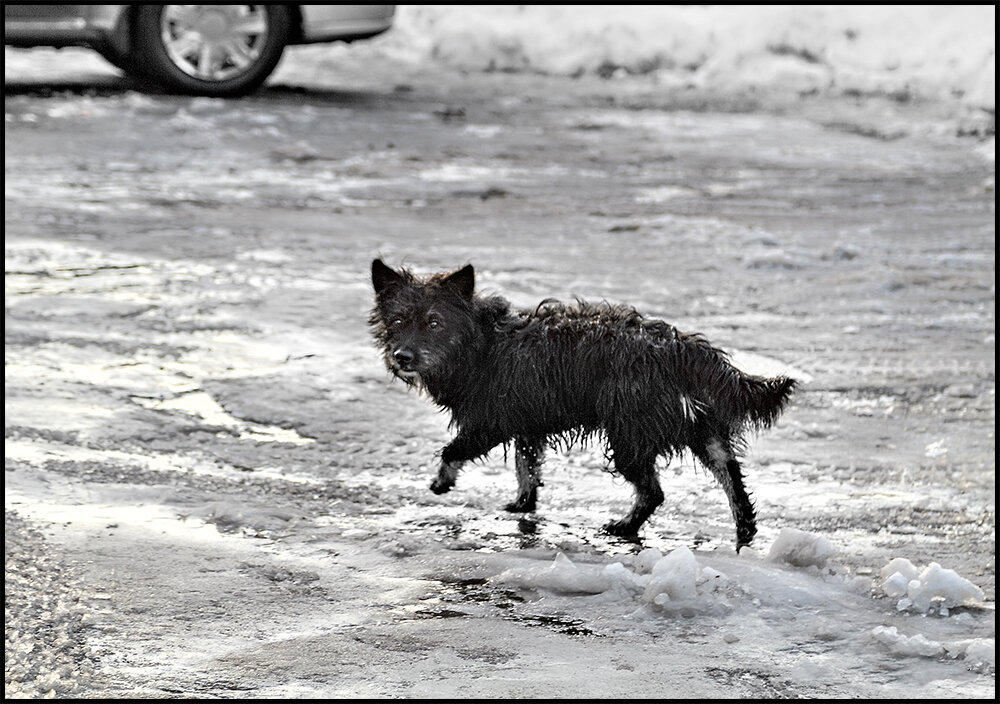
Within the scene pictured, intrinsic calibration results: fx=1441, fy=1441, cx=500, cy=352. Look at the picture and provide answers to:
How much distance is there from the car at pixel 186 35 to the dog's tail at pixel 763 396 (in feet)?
30.6

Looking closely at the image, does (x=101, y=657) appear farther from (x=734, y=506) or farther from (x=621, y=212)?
(x=621, y=212)

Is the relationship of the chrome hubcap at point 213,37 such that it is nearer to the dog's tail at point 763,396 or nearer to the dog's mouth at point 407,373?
the dog's mouth at point 407,373

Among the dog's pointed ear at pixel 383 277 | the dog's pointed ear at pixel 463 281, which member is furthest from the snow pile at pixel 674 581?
the dog's pointed ear at pixel 383 277

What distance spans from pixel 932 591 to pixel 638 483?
109cm

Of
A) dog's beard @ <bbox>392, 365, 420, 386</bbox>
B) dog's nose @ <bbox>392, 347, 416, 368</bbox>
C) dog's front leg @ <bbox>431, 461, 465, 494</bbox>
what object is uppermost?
dog's nose @ <bbox>392, 347, 416, 368</bbox>

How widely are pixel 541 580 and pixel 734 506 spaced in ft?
2.90

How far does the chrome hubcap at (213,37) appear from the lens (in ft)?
42.9

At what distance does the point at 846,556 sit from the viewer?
5.02 m

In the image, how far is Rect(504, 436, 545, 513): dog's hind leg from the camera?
532 centimetres

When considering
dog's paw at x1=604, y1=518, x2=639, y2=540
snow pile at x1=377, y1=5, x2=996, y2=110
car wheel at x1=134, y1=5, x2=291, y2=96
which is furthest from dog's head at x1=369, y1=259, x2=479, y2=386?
snow pile at x1=377, y1=5, x2=996, y2=110

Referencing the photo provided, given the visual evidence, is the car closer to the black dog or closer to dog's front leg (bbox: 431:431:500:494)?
the black dog

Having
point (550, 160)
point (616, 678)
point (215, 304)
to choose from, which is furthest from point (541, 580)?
point (550, 160)

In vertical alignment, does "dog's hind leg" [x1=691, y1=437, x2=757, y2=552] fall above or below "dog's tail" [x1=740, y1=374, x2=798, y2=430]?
below

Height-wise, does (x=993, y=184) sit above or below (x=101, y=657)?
above
